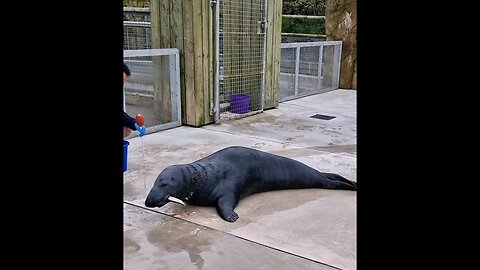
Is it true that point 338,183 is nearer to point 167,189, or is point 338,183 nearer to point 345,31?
point 167,189

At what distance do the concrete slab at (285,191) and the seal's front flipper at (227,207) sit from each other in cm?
4

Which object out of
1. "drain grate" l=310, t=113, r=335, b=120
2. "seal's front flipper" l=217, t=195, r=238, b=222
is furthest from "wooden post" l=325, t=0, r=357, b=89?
"seal's front flipper" l=217, t=195, r=238, b=222

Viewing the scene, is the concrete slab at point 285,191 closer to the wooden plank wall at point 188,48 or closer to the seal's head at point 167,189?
the seal's head at point 167,189

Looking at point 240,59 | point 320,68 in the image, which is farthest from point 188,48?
point 320,68

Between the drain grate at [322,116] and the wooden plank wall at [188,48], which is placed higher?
the wooden plank wall at [188,48]

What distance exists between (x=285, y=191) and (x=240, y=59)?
3204 millimetres

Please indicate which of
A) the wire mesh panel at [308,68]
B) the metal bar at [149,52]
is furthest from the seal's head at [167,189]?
A: the wire mesh panel at [308,68]

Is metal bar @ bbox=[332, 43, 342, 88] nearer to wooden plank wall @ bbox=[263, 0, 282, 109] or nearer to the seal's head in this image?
wooden plank wall @ bbox=[263, 0, 282, 109]

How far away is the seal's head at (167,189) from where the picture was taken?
2.94 meters

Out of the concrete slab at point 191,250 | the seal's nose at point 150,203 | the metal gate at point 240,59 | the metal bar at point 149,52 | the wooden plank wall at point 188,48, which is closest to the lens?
the concrete slab at point 191,250

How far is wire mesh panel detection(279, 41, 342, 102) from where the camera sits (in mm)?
7668

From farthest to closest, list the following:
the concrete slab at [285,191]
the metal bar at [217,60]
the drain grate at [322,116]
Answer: the drain grate at [322,116], the metal bar at [217,60], the concrete slab at [285,191]

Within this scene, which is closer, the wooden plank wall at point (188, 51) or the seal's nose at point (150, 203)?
the seal's nose at point (150, 203)
